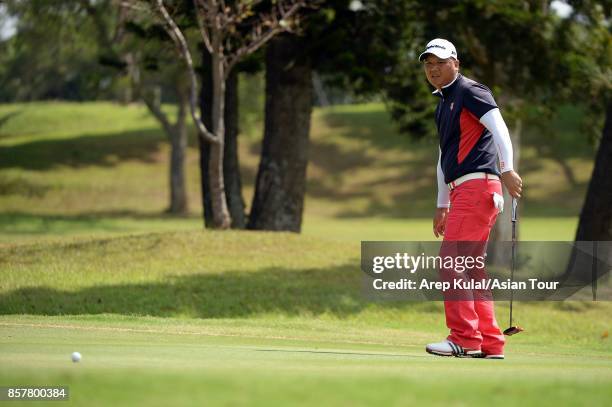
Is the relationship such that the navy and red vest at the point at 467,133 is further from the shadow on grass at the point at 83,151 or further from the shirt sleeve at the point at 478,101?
the shadow on grass at the point at 83,151

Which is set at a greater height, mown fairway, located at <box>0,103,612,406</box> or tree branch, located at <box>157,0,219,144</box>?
tree branch, located at <box>157,0,219,144</box>

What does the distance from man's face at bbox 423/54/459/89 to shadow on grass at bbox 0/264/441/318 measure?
7.05 m

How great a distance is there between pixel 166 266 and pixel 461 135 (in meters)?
9.79

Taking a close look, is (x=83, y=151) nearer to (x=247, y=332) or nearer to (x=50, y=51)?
(x=50, y=51)

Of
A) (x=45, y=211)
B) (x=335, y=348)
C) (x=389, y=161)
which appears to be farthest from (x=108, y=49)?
(x=335, y=348)

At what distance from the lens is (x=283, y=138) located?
22.2m

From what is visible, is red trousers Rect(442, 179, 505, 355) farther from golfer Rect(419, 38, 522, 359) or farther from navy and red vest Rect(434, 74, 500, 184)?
navy and red vest Rect(434, 74, 500, 184)

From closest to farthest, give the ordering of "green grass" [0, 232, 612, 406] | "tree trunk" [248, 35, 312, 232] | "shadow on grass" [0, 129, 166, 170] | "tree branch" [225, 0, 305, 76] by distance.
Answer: "green grass" [0, 232, 612, 406], "tree branch" [225, 0, 305, 76], "tree trunk" [248, 35, 312, 232], "shadow on grass" [0, 129, 166, 170]

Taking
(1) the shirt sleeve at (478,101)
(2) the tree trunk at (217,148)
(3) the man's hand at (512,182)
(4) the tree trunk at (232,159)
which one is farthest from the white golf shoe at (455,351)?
(4) the tree trunk at (232,159)

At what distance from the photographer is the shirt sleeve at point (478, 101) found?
27.8 ft

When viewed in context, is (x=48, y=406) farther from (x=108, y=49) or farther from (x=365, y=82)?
(x=108, y=49)

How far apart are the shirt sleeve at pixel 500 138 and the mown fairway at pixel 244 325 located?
4.77 feet

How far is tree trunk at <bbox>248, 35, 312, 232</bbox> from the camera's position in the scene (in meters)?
22.0

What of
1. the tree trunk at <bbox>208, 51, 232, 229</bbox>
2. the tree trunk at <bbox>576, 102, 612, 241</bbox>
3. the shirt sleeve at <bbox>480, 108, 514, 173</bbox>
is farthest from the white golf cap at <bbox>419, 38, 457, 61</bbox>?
the tree trunk at <bbox>576, 102, 612, 241</bbox>
